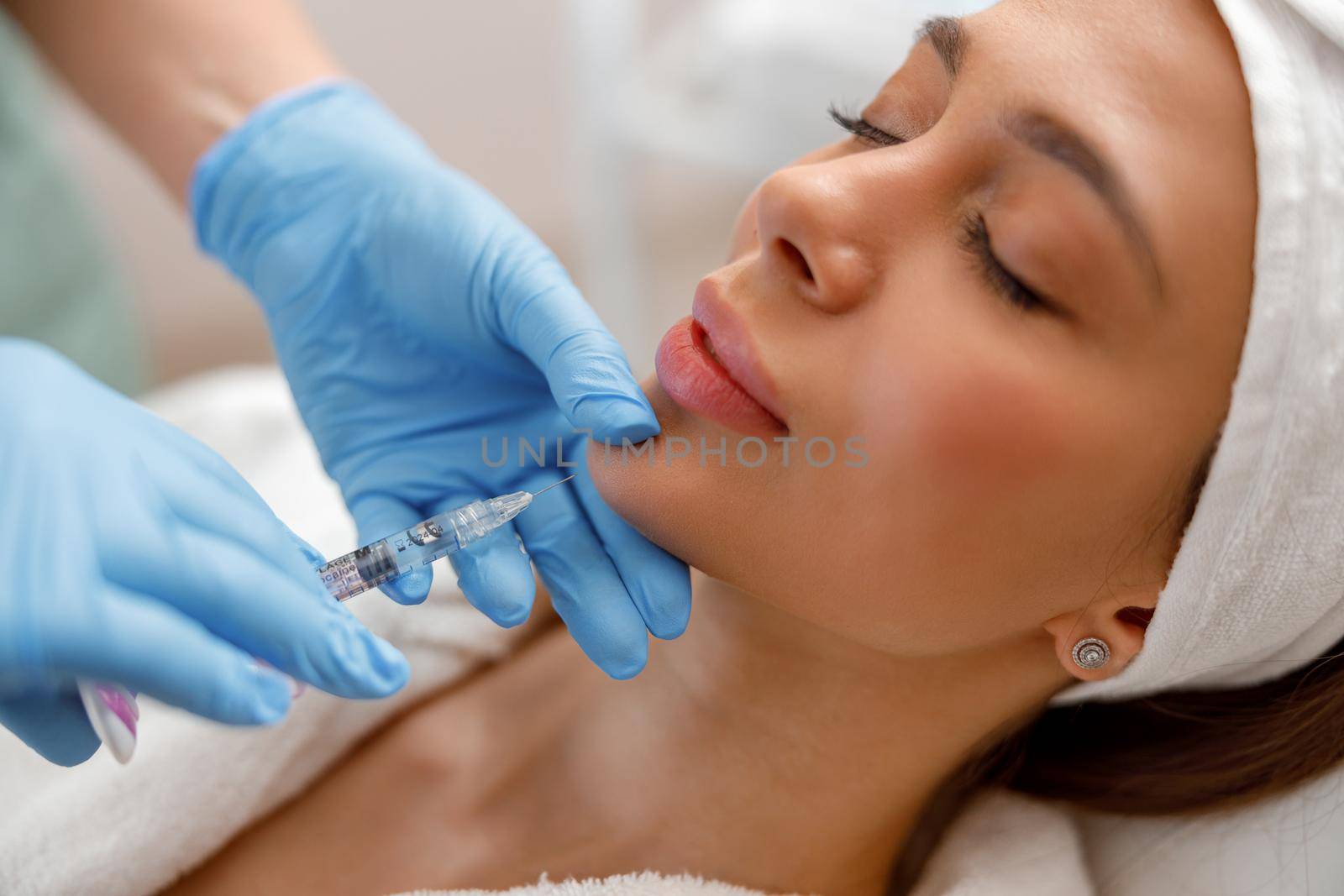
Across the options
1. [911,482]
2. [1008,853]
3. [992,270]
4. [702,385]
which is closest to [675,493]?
[702,385]

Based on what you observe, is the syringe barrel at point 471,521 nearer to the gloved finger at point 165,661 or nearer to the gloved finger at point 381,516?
the gloved finger at point 381,516

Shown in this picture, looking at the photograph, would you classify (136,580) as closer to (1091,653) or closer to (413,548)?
(413,548)

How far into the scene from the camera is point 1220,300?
82 cm

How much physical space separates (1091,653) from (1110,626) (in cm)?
3

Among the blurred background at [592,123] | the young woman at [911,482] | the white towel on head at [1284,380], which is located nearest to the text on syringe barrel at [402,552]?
the young woman at [911,482]

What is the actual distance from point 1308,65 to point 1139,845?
0.81 m

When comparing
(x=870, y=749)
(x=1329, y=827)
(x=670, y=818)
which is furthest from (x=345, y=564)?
(x=1329, y=827)

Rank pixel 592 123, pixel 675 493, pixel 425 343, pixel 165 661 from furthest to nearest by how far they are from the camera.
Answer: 1. pixel 592 123
2. pixel 425 343
3. pixel 675 493
4. pixel 165 661

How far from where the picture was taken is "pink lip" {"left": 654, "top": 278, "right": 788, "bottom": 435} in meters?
0.88

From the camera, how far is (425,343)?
4.00ft

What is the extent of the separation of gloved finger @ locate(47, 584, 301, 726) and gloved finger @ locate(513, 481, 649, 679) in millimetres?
297

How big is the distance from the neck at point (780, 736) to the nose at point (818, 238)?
0.33 metres

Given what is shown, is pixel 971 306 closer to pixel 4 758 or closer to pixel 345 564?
pixel 345 564

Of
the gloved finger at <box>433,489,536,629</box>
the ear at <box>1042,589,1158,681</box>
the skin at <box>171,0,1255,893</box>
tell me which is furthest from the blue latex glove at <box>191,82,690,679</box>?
the ear at <box>1042,589,1158,681</box>
